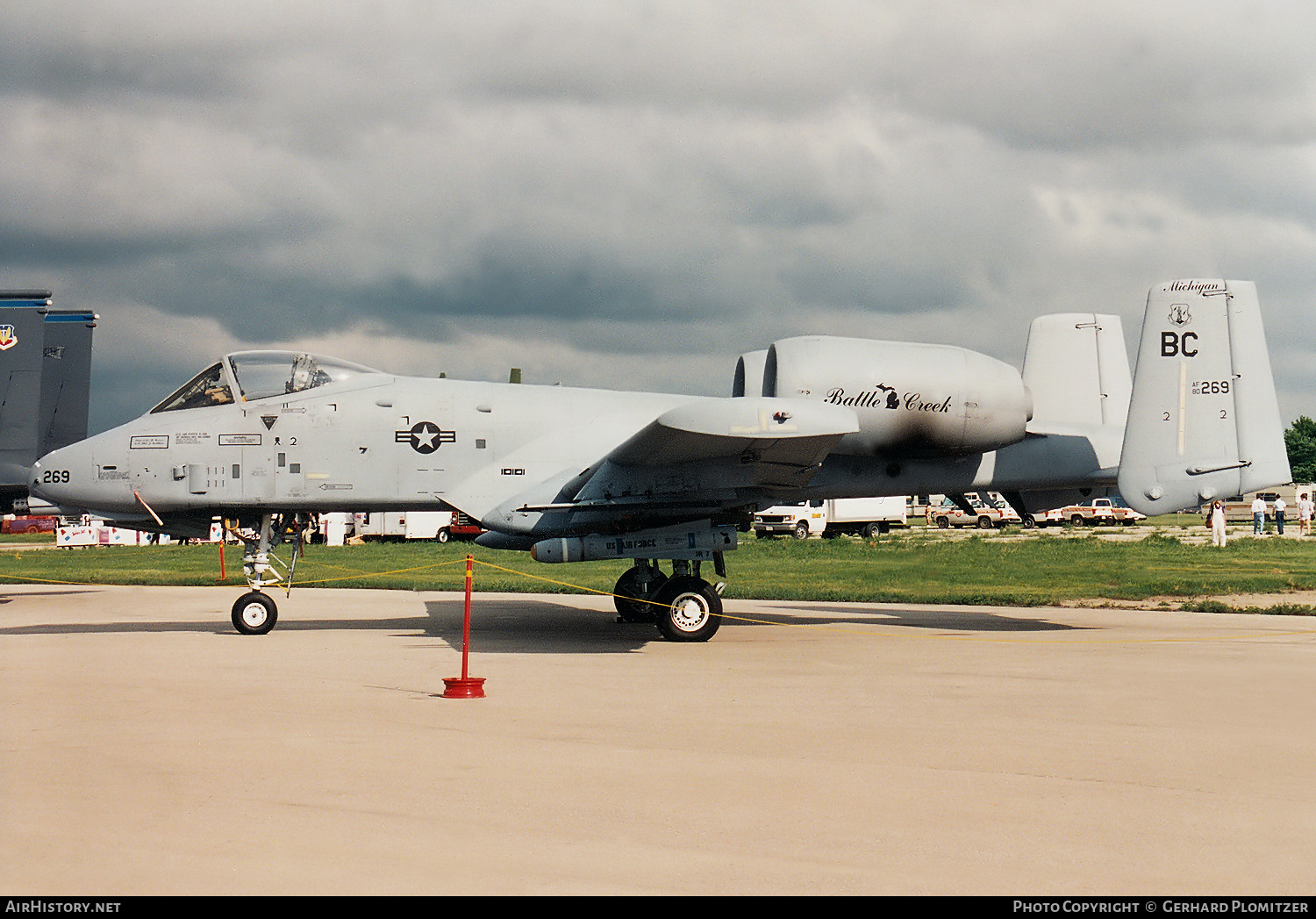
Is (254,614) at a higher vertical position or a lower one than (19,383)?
lower

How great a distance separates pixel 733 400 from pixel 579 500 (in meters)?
2.68

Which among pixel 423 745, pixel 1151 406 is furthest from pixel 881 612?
pixel 423 745

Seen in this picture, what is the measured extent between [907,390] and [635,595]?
4794 mm

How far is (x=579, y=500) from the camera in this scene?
1258cm

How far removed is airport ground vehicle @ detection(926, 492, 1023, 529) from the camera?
204 ft

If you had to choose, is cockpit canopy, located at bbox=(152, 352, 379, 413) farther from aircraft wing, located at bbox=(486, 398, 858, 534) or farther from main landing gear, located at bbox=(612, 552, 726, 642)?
main landing gear, located at bbox=(612, 552, 726, 642)

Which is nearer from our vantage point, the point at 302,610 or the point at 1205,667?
the point at 1205,667

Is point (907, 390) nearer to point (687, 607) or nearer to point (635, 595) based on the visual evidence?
point (687, 607)

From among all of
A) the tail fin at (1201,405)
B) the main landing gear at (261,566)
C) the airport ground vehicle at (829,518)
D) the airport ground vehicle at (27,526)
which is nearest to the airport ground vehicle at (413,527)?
the airport ground vehicle at (829,518)

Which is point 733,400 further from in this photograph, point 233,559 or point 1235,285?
point 233,559

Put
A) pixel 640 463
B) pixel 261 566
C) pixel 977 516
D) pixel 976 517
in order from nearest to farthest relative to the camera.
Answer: pixel 640 463
pixel 261 566
pixel 976 517
pixel 977 516

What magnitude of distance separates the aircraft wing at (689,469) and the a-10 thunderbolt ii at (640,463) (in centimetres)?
3

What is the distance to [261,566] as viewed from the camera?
13.6 metres

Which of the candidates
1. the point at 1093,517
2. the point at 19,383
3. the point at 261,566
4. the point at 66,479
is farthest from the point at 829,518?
the point at 66,479
